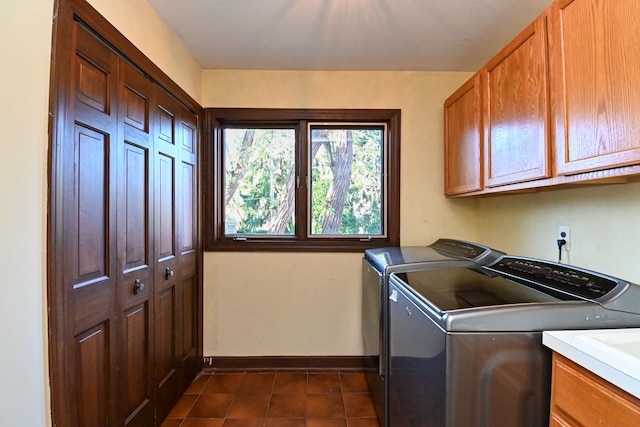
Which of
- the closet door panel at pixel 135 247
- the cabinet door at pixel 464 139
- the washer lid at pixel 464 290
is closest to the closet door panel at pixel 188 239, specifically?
the closet door panel at pixel 135 247

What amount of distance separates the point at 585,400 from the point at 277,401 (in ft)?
5.72

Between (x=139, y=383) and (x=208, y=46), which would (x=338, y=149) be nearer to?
(x=208, y=46)

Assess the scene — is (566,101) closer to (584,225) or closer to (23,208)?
(584,225)

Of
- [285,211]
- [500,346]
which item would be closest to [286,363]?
[285,211]

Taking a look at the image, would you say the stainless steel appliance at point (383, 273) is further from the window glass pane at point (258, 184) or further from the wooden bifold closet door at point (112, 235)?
the wooden bifold closet door at point (112, 235)

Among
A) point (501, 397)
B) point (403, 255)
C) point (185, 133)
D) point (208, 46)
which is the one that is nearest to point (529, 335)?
point (501, 397)

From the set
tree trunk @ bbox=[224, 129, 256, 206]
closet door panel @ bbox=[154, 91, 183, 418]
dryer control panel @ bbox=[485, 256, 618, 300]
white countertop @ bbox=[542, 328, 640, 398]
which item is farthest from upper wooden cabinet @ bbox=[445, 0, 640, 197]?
closet door panel @ bbox=[154, 91, 183, 418]

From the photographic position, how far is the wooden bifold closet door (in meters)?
1.11

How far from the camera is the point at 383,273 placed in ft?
5.58

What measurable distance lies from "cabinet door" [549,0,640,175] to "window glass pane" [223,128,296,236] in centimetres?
176

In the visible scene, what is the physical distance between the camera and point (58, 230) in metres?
1.09

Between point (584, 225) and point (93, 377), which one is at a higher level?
point (584, 225)

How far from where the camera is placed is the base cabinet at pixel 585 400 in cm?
74

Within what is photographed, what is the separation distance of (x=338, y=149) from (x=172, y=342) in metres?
1.78
